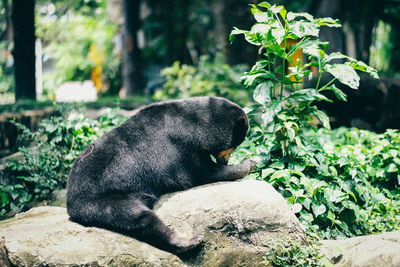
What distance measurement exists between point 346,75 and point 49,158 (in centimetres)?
352

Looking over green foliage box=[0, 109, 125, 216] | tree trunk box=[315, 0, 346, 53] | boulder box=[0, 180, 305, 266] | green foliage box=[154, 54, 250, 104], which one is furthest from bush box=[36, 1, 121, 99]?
boulder box=[0, 180, 305, 266]

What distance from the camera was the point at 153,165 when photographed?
138 inches

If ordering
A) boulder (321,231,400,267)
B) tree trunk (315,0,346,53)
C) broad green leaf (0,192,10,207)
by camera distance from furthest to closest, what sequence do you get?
tree trunk (315,0,346,53)
broad green leaf (0,192,10,207)
boulder (321,231,400,267)

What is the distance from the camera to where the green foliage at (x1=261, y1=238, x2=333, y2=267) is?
3053 mm

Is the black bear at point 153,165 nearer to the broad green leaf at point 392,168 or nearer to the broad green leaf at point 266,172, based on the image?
the broad green leaf at point 266,172

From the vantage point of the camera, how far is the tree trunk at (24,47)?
26.5ft

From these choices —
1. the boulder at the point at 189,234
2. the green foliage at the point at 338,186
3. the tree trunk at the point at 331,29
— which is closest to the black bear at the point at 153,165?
the boulder at the point at 189,234

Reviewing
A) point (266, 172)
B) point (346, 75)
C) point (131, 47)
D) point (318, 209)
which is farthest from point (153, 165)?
point (131, 47)

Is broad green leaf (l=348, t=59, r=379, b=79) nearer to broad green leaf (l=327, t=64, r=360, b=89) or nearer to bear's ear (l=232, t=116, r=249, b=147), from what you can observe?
broad green leaf (l=327, t=64, r=360, b=89)

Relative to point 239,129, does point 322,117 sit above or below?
above

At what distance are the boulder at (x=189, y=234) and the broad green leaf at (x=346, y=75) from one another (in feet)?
3.76

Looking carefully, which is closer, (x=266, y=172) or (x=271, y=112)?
(x=271, y=112)

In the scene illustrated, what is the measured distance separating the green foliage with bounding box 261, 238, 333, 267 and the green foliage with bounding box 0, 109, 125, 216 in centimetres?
→ 279

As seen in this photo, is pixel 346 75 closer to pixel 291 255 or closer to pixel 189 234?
pixel 291 255
